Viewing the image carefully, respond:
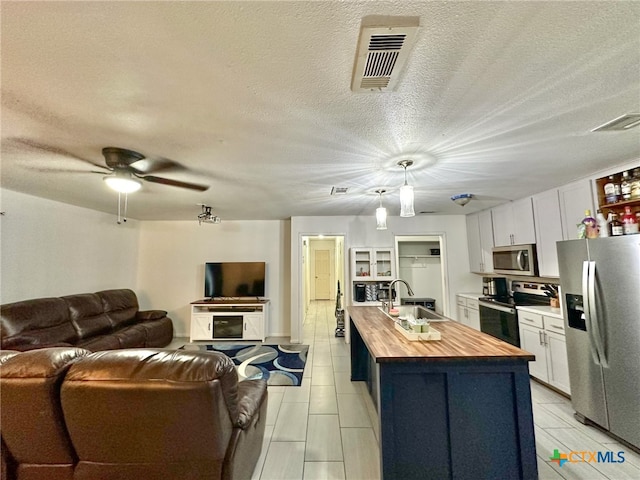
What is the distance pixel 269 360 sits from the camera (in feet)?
13.2

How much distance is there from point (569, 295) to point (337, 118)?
282cm

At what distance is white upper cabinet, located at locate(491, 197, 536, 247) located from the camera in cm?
364

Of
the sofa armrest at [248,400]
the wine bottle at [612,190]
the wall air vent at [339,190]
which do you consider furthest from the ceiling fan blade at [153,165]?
the wine bottle at [612,190]

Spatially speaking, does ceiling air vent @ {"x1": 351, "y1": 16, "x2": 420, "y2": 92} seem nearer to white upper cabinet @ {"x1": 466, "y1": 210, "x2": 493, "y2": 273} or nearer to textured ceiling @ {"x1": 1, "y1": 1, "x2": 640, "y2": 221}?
textured ceiling @ {"x1": 1, "y1": 1, "x2": 640, "y2": 221}

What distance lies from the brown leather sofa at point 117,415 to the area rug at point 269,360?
82.3 inches

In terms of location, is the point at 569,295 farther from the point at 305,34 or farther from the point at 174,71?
the point at 174,71

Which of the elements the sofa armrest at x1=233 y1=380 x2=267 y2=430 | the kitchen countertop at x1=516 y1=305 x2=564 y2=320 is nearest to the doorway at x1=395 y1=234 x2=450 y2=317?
the kitchen countertop at x1=516 y1=305 x2=564 y2=320

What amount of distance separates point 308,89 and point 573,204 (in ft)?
11.1

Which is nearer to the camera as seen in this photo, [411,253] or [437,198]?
[437,198]

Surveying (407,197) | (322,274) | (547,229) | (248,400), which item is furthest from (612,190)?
(322,274)

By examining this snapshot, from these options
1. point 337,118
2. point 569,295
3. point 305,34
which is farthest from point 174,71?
point 569,295

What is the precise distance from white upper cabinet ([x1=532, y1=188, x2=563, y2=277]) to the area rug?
11.5 feet

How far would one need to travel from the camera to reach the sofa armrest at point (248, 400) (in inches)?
59.4

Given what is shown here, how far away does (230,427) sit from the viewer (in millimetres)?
1403
